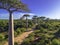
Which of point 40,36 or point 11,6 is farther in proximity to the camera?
point 40,36

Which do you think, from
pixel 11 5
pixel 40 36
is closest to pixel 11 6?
pixel 11 5

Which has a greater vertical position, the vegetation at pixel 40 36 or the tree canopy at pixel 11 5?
the tree canopy at pixel 11 5

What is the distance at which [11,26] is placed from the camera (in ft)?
19.6

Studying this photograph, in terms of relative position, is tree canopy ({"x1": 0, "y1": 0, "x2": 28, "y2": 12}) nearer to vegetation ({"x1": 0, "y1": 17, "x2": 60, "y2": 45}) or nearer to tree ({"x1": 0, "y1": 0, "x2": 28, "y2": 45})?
tree ({"x1": 0, "y1": 0, "x2": 28, "y2": 45})

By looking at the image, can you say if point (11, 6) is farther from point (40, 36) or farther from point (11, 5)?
point (40, 36)

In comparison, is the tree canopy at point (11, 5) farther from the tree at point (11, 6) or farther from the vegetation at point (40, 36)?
the vegetation at point (40, 36)

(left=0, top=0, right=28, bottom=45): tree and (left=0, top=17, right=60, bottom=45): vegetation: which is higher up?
(left=0, top=0, right=28, bottom=45): tree

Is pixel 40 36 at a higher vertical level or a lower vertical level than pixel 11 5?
lower

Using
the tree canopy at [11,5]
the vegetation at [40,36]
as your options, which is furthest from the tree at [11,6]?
the vegetation at [40,36]

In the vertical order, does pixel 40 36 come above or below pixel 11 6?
below

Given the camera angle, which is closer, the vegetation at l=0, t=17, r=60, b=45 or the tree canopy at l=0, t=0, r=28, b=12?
the tree canopy at l=0, t=0, r=28, b=12

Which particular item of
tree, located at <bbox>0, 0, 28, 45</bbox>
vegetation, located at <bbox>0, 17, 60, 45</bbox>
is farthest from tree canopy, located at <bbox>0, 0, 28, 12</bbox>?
vegetation, located at <bbox>0, 17, 60, 45</bbox>

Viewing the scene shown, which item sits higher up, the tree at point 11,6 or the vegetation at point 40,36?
the tree at point 11,6

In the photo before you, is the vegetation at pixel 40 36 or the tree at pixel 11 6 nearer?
the tree at pixel 11 6
